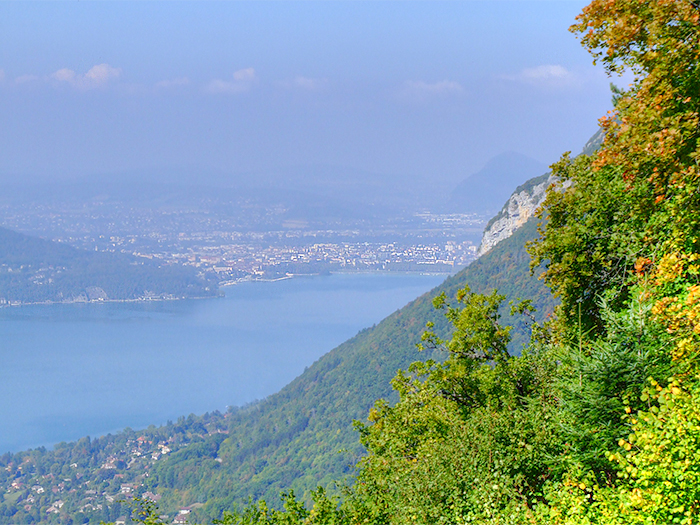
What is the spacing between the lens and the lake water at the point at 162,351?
85812 mm

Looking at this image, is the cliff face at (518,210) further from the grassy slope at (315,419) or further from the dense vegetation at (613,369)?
the dense vegetation at (613,369)

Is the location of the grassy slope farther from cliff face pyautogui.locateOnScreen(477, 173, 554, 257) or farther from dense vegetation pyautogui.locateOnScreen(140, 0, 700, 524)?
dense vegetation pyautogui.locateOnScreen(140, 0, 700, 524)

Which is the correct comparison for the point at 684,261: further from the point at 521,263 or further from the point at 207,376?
the point at 207,376

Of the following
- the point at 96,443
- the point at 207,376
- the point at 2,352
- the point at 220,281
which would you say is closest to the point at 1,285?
the point at 220,281

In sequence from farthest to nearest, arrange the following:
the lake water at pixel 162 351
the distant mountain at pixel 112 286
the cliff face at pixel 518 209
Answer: the distant mountain at pixel 112 286 → the lake water at pixel 162 351 → the cliff face at pixel 518 209

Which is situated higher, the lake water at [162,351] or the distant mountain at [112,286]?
the distant mountain at [112,286]

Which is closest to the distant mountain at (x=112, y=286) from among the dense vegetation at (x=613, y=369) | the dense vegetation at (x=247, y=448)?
the dense vegetation at (x=247, y=448)

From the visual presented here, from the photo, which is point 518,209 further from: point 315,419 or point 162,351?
point 162,351

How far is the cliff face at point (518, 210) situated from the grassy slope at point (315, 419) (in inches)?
281

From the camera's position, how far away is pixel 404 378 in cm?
1283

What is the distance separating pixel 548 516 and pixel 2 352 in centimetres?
13623

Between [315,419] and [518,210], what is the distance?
36.7 metres

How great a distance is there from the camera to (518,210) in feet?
263

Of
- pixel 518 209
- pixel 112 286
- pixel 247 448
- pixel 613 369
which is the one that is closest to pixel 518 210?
pixel 518 209
